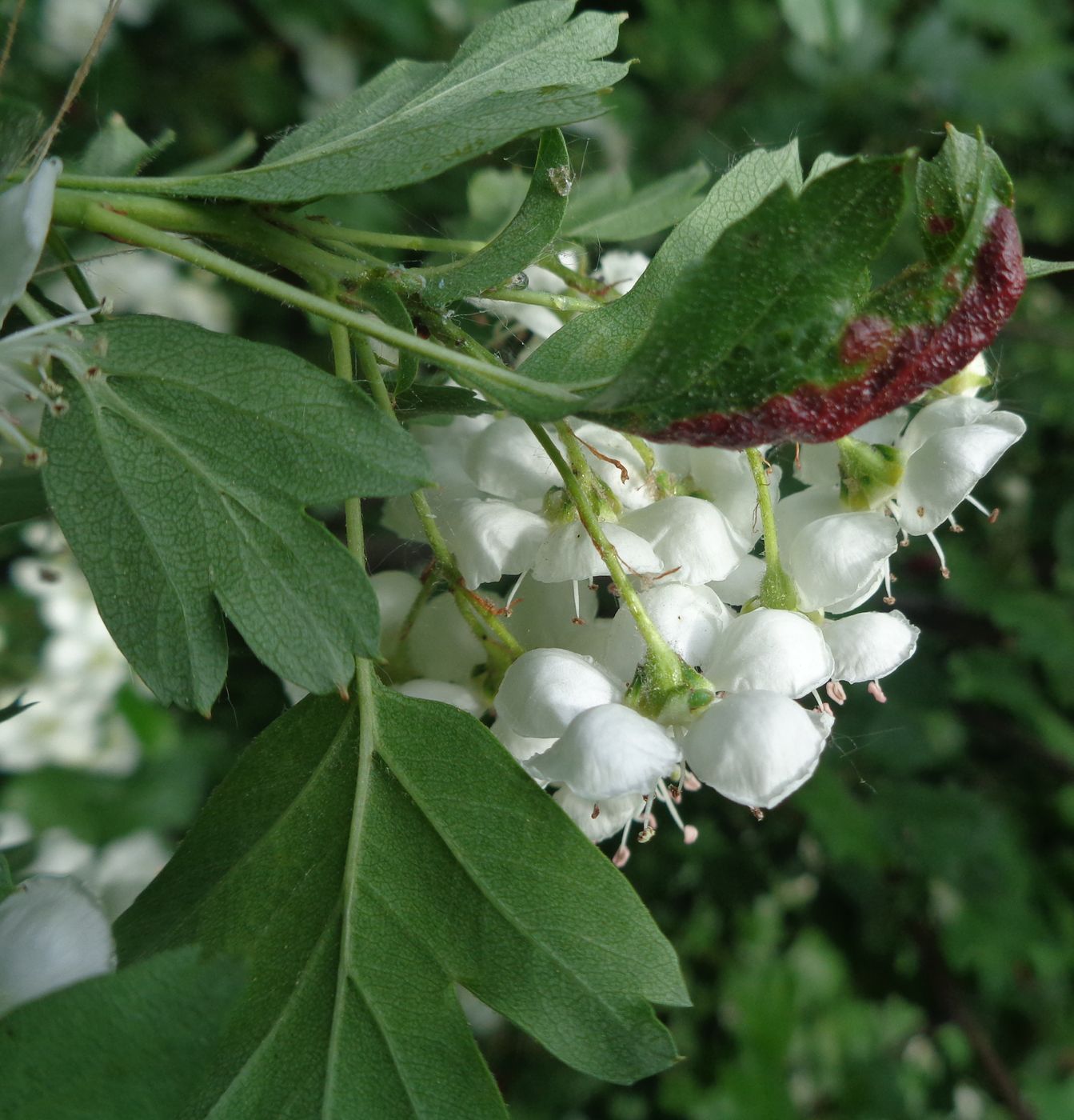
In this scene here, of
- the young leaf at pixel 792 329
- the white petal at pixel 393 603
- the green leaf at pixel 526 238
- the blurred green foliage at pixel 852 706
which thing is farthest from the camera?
the blurred green foliage at pixel 852 706

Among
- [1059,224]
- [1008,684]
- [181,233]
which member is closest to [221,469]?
[181,233]

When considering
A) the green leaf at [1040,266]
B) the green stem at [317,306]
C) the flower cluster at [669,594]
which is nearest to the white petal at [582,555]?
the flower cluster at [669,594]

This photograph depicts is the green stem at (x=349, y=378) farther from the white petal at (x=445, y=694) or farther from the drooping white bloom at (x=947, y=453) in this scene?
the drooping white bloom at (x=947, y=453)

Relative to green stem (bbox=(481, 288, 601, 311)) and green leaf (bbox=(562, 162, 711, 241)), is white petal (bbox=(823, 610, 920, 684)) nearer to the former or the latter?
green stem (bbox=(481, 288, 601, 311))

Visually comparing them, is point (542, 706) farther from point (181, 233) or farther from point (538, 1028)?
point (181, 233)

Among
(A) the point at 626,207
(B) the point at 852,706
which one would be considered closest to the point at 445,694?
(A) the point at 626,207
